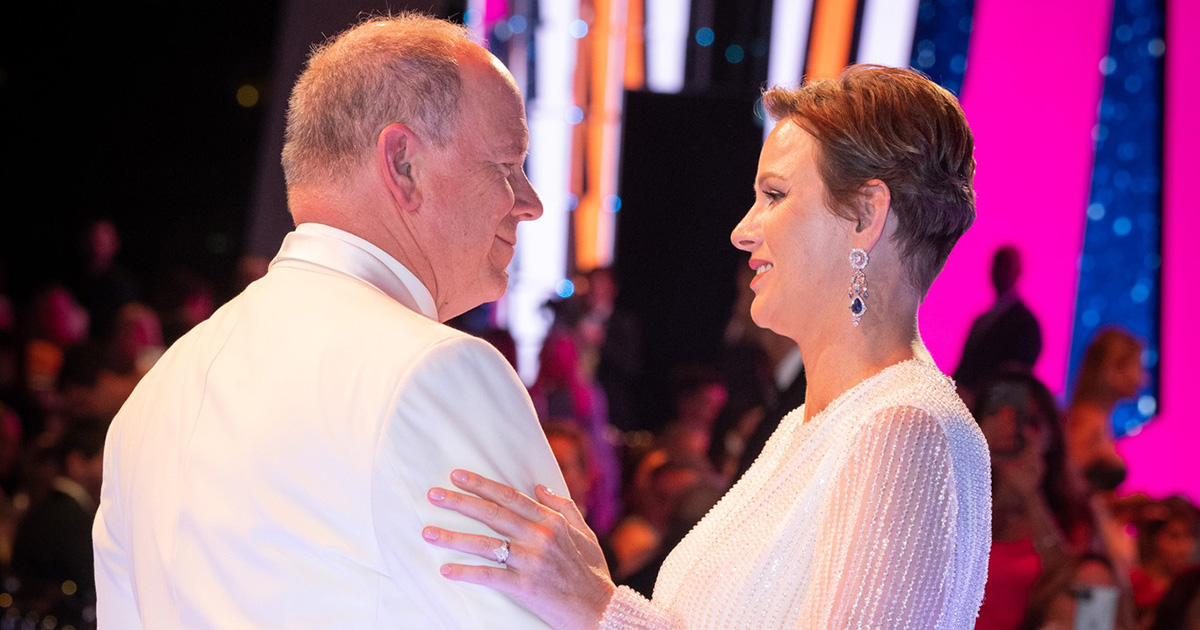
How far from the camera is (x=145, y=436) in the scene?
1827 millimetres

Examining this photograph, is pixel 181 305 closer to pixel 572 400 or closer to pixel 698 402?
pixel 572 400

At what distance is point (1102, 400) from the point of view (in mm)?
6094

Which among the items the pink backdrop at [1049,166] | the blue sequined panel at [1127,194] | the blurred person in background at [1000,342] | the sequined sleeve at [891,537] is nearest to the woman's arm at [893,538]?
the sequined sleeve at [891,537]

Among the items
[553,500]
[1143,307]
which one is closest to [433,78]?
[553,500]

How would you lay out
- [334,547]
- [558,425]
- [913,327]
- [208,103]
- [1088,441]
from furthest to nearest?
1. [208,103]
2. [1088,441]
3. [558,425]
4. [913,327]
5. [334,547]

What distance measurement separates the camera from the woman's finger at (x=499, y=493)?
1.62m

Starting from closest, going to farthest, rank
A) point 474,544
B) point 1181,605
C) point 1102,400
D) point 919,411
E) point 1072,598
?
1. point 474,544
2. point 919,411
3. point 1072,598
4. point 1181,605
5. point 1102,400

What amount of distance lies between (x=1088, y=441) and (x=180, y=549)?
506cm

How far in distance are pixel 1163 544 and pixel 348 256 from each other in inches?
163

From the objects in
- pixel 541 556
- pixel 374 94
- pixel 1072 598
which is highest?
pixel 374 94

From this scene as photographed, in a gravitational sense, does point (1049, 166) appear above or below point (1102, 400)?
above

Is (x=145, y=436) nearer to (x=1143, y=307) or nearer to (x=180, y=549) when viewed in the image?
(x=180, y=549)

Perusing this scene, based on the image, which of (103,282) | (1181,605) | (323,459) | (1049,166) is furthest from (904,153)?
(103,282)

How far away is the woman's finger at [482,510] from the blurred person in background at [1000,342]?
477 cm
